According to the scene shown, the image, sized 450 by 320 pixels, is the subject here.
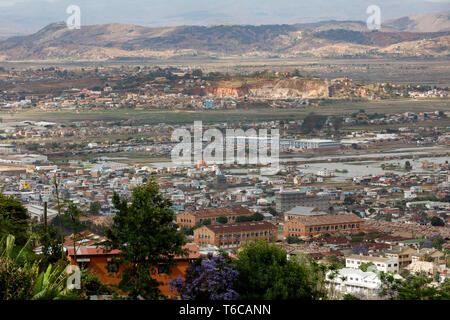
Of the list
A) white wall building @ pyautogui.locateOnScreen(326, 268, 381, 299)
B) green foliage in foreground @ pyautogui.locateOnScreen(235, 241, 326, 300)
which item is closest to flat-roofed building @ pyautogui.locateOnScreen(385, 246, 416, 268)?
white wall building @ pyautogui.locateOnScreen(326, 268, 381, 299)

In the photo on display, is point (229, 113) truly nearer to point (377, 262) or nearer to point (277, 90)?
point (277, 90)

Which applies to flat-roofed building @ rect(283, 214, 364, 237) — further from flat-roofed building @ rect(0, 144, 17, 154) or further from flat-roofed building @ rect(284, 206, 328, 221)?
flat-roofed building @ rect(0, 144, 17, 154)

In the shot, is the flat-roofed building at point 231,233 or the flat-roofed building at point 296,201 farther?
the flat-roofed building at point 296,201

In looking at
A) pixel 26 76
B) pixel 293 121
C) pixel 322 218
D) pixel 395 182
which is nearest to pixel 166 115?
pixel 293 121

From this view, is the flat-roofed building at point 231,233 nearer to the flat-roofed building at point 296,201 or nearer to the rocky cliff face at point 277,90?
the flat-roofed building at point 296,201

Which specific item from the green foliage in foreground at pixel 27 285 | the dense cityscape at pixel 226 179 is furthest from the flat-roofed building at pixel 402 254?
the green foliage in foreground at pixel 27 285
